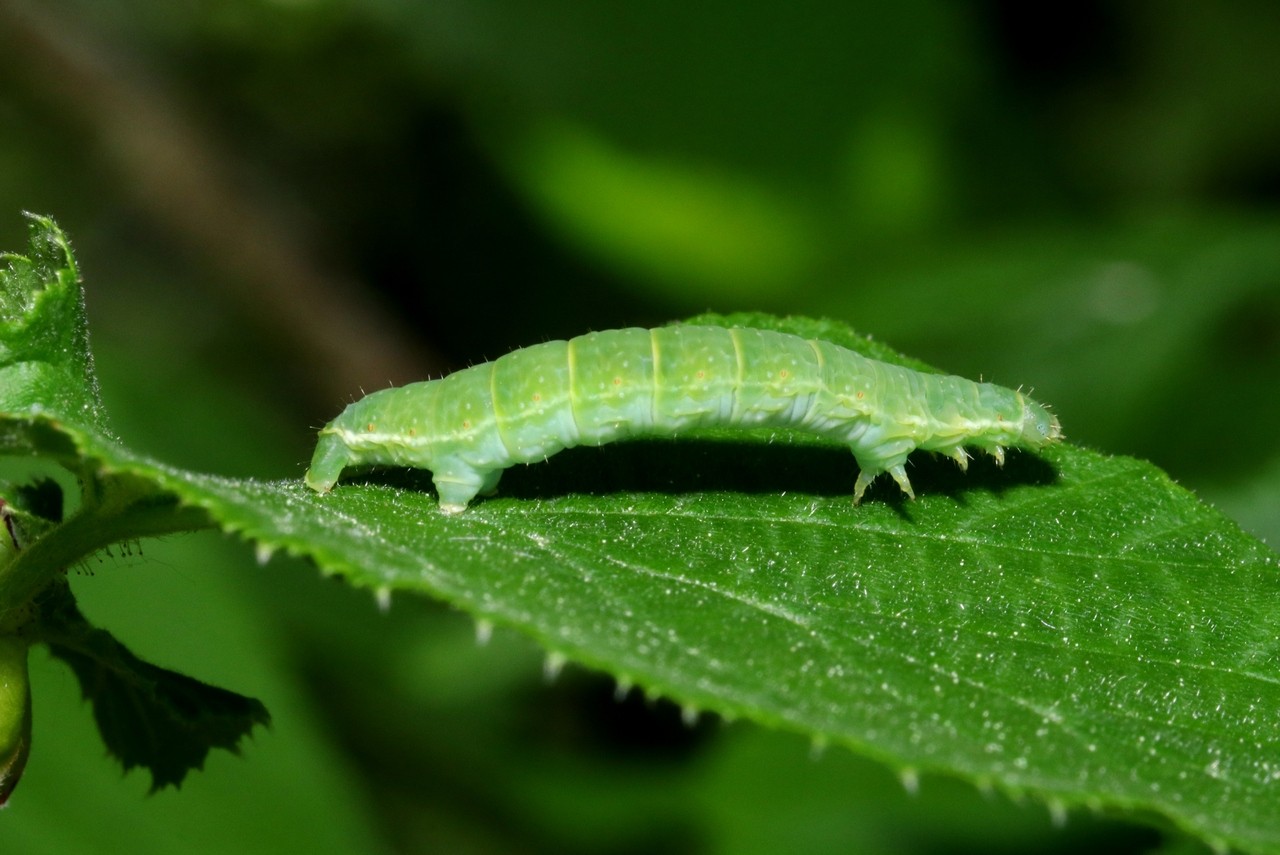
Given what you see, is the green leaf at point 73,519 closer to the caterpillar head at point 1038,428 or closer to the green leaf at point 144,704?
the green leaf at point 144,704

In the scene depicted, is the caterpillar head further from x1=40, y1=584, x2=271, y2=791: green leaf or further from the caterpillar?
x1=40, y1=584, x2=271, y2=791: green leaf

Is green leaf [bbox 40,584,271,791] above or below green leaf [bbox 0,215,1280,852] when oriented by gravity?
below

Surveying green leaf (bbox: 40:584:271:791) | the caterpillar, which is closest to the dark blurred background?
green leaf (bbox: 40:584:271:791)

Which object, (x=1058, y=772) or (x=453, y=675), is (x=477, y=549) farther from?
(x=453, y=675)

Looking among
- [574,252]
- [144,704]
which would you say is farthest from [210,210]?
[144,704]

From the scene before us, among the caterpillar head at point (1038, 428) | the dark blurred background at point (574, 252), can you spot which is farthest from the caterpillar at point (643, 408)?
the dark blurred background at point (574, 252)

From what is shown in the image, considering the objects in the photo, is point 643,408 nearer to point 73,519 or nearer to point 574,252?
point 73,519

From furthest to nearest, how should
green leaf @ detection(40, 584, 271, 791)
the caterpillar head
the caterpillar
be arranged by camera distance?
1. the caterpillar head
2. the caterpillar
3. green leaf @ detection(40, 584, 271, 791)
